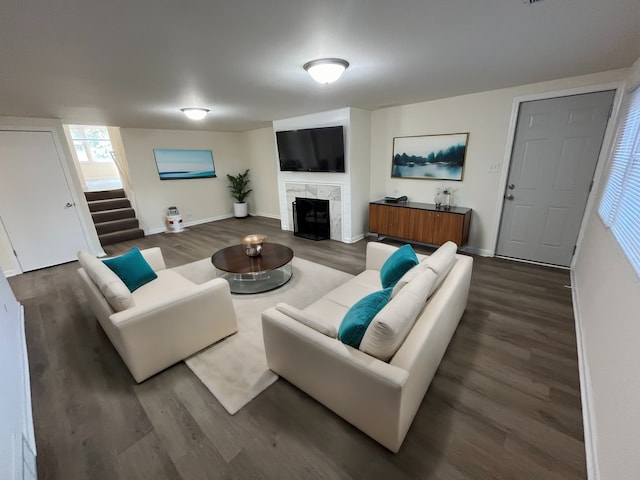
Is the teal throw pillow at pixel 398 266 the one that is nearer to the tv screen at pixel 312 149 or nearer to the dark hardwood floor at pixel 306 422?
the dark hardwood floor at pixel 306 422

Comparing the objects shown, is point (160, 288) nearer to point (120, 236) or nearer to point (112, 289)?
point (112, 289)

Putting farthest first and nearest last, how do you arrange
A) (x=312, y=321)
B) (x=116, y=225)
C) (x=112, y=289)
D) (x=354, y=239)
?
(x=116, y=225), (x=354, y=239), (x=112, y=289), (x=312, y=321)

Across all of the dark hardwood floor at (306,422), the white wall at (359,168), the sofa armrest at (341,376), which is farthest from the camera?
the white wall at (359,168)

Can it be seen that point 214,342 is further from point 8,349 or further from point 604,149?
point 604,149

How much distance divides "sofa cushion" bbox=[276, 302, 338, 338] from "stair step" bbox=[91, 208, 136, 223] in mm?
5664

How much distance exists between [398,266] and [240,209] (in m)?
5.84

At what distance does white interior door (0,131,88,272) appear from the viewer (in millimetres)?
3816

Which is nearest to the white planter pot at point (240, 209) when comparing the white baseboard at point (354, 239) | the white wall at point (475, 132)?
the white baseboard at point (354, 239)

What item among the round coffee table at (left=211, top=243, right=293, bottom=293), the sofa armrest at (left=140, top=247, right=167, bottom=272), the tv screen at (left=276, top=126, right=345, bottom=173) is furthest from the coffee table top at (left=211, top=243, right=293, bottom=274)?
the tv screen at (left=276, top=126, right=345, bottom=173)

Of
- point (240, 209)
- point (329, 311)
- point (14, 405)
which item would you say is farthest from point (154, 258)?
point (240, 209)

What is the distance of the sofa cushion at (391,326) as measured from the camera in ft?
4.30

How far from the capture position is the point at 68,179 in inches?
168

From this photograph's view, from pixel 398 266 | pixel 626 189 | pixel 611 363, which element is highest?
pixel 626 189

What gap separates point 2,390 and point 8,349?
670 mm
